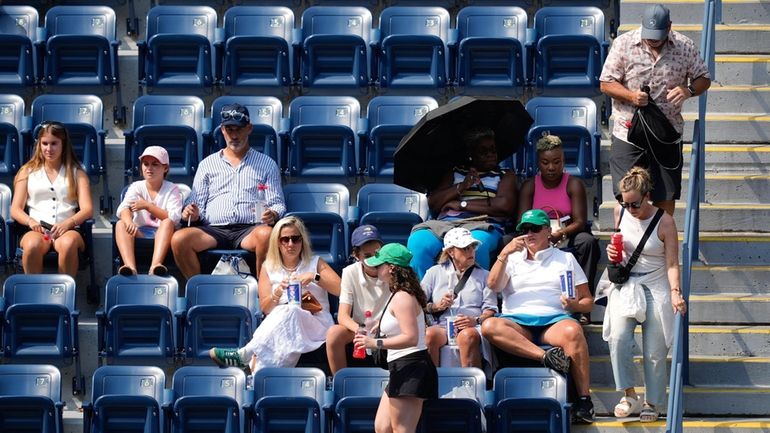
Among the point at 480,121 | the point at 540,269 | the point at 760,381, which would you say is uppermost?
the point at 480,121

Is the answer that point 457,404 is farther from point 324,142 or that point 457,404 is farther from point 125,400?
point 324,142

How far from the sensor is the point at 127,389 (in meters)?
9.45

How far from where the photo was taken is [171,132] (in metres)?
11.1

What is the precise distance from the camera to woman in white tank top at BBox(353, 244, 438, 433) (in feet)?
28.7

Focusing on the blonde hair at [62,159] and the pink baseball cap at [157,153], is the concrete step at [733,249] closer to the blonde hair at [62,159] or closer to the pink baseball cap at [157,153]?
the pink baseball cap at [157,153]

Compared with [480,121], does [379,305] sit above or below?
below

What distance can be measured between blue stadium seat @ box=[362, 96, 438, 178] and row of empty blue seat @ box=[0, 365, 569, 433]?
2.23 m

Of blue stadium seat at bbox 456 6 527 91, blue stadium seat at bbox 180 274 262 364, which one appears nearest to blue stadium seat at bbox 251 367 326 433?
blue stadium seat at bbox 180 274 262 364

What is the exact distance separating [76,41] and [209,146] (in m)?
1.34

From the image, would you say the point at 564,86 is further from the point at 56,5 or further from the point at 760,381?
the point at 56,5

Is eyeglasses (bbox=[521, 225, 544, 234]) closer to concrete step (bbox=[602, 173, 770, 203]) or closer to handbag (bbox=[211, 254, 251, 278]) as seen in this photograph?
concrete step (bbox=[602, 173, 770, 203])

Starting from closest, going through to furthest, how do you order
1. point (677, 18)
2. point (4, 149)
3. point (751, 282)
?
point (751, 282), point (4, 149), point (677, 18)

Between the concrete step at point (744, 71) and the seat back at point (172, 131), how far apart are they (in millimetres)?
3583

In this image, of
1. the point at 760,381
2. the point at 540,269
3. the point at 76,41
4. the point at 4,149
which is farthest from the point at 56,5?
the point at 760,381
